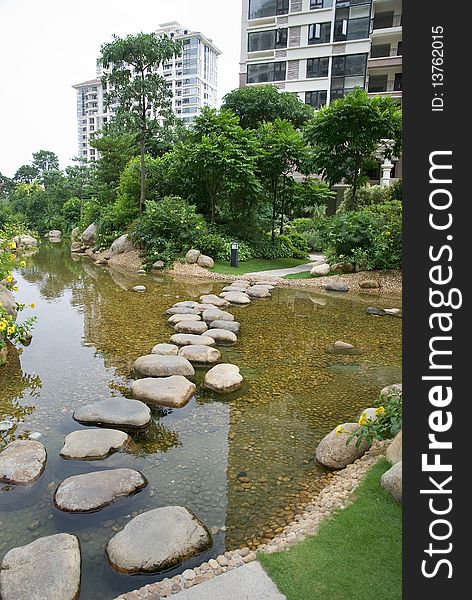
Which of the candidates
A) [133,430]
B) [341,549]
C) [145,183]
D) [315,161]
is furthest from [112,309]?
[145,183]

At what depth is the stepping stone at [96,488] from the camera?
2934 mm

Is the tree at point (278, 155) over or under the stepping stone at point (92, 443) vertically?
over

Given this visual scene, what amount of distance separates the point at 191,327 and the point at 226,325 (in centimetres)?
59

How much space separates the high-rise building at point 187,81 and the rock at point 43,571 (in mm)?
86421

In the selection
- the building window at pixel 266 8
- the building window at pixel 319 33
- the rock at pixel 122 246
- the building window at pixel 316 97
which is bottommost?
the rock at pixel 122 246

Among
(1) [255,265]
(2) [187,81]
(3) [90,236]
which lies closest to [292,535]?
(1) [255,265]

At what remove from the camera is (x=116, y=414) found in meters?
4.08

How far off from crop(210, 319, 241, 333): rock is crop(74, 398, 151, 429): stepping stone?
2874 mm

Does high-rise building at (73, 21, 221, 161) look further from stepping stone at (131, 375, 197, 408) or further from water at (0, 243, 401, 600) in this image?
stepping stone at (131, 375, 197, 408)

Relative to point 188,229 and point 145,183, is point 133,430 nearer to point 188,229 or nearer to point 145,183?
point 188,229

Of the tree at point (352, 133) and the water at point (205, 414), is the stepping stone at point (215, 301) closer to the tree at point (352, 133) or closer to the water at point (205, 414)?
the water at point (205, 414)

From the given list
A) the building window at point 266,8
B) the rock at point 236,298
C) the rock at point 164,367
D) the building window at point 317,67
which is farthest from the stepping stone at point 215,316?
the building window at point 266,8

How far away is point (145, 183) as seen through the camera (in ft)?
55.9

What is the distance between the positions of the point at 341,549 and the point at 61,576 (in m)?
1.44
